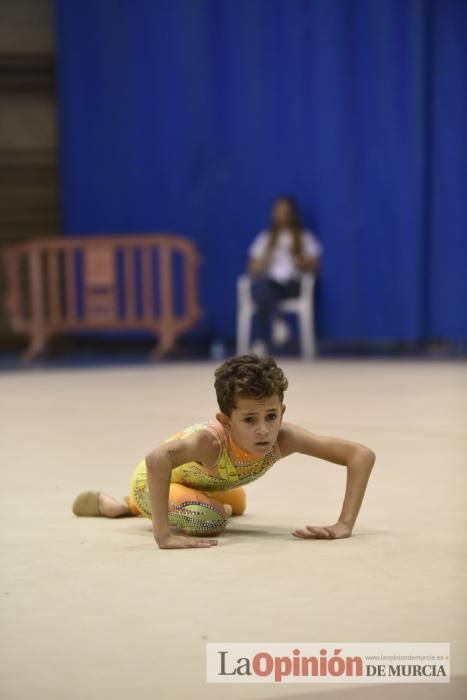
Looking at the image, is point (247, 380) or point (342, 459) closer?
point (247, 380)

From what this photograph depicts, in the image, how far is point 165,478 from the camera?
2.34m

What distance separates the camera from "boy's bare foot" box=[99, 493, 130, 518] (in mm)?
2715

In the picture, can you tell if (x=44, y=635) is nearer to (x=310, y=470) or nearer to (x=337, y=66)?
(x=310, y=470)

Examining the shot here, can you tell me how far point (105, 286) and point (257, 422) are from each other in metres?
5.77

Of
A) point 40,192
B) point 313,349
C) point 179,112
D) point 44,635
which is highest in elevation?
point 179,112

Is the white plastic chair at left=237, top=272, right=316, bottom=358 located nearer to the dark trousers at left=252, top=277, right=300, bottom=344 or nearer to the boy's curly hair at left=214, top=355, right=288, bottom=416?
the dark trousers at left=252, top=277, right=300, bottom=344

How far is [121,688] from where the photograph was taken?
1487 mm

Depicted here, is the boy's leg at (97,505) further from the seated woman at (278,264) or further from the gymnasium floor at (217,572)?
the seated woman at (278,264)

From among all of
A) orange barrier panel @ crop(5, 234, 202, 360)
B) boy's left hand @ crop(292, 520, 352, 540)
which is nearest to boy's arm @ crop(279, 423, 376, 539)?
boy's left hand @ crop(292, 520, 352, 540)

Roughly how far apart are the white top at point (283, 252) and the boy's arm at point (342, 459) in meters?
5.34

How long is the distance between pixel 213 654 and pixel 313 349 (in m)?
6.45

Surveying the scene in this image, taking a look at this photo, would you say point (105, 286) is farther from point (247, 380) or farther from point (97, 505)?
point (247, 380)

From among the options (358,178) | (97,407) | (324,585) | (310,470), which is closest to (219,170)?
(358,178)

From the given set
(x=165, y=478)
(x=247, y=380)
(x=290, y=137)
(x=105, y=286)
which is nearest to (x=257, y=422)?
(x=247, y=380)
